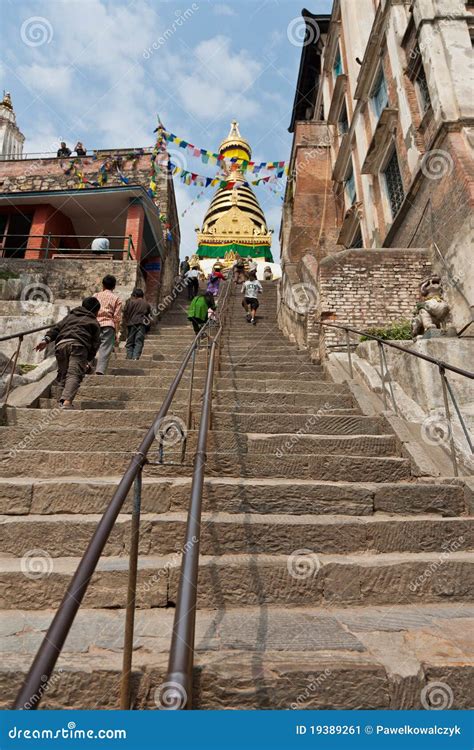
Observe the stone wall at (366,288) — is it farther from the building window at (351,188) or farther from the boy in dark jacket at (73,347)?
the building window at (351,188)

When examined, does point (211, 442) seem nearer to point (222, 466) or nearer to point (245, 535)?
point (222, 466)

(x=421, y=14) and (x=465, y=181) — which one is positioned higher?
(x=421, y=14)

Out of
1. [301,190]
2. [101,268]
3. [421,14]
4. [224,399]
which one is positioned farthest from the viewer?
[301,190]

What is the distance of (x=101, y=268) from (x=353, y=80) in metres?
12.1

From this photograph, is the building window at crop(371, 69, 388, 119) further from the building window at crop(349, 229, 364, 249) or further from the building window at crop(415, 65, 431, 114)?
the building window at crop(349, 229, 364, 249)

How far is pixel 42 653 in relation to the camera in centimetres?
112

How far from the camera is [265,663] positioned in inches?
73.2

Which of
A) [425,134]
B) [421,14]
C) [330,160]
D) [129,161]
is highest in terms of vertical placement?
[330,160]

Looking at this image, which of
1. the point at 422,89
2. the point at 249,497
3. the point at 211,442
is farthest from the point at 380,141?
the point at 249,497

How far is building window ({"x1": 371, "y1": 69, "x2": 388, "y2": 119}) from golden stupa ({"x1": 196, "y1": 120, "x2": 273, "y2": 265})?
21398 millimetres

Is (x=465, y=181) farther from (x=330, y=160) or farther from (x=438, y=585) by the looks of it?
(x=330, y=160)

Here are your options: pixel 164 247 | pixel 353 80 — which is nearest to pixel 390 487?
pixel 164 247

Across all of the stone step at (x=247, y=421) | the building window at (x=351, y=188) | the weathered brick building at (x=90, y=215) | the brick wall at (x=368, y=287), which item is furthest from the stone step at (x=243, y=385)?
the building window at (x=351, y=188)

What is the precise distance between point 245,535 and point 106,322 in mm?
4939
